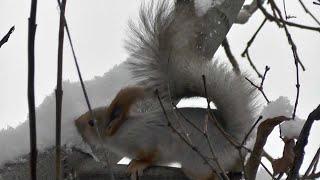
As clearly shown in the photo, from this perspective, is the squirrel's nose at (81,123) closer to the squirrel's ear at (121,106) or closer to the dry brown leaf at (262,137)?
the squirrel's ear at (121,106)

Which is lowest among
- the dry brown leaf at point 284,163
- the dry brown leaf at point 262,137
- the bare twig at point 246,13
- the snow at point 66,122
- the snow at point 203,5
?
the dry brown leaf at point 284,163

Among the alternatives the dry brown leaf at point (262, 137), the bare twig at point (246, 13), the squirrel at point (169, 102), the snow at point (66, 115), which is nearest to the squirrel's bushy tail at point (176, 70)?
the squirrel at point (169, 102)

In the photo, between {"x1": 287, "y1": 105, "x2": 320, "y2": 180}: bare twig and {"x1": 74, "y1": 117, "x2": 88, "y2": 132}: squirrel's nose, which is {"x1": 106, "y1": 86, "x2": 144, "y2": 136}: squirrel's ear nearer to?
{"x1": 74, "y1": 117, "x2": 88, "y2": 132}: squirrel's nose

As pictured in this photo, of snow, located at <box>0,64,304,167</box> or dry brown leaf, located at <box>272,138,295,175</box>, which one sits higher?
snow, located at <box>0,64,304,167</box>

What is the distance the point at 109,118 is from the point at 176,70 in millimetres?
312

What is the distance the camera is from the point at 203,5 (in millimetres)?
1834

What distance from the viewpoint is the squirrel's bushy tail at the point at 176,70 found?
196 cm

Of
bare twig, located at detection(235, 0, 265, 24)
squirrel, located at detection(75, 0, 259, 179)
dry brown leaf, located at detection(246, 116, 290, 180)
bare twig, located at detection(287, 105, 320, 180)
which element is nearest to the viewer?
bare twig, located at detection(287, 105, 320, 180)

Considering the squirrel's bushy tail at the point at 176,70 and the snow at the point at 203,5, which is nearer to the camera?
the snow at the point at 203,5

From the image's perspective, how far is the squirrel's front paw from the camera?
1799mm

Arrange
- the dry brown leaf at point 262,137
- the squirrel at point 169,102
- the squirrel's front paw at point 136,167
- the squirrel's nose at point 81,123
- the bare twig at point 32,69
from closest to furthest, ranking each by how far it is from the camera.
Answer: the bare twig at point 32,69 < the dry brown leaf at point 262,137 < the squirrel's front paw at point 136,167 < the squirrel at point 169,102 < the squirrel's nose at point 81,123

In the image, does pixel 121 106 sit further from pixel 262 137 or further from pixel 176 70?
pixel 262 137

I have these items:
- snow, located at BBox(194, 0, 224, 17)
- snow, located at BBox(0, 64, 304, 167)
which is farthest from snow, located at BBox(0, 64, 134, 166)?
snow, located at BBox(194, 0, 224, 17)

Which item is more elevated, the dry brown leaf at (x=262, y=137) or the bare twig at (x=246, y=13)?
the bare twig at (x=246, y=13)
